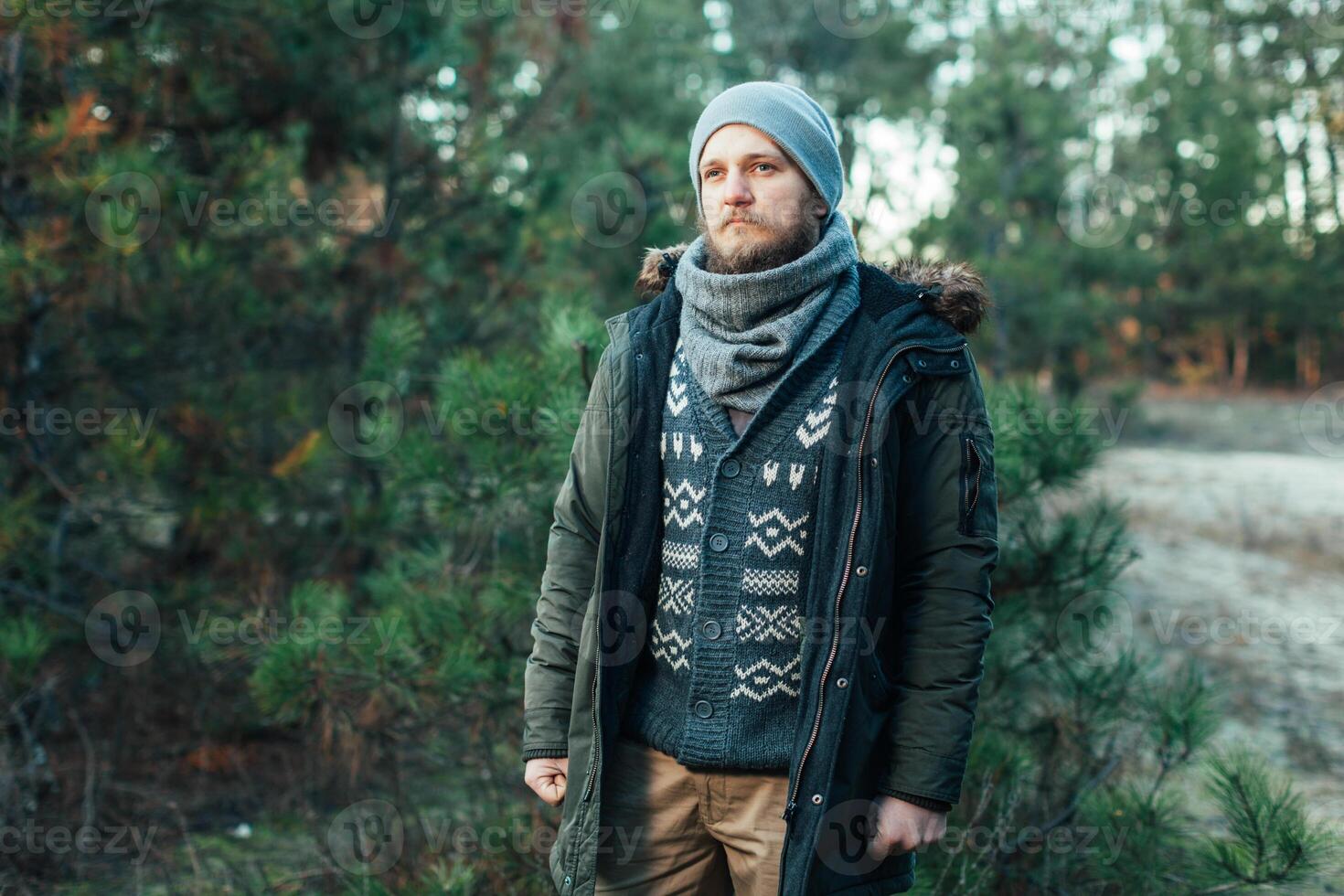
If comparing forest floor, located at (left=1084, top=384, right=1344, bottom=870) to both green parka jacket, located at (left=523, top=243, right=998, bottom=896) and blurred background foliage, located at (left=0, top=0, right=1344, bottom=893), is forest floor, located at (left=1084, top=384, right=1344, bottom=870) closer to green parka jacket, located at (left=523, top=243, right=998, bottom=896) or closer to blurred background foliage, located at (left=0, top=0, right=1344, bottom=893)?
blurred background foliage, located at (left=0, top=0, right=1344, bottom=893)

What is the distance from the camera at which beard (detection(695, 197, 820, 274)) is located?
1.68m

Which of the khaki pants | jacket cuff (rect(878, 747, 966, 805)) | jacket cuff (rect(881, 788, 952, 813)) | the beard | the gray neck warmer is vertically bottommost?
the khaki pants

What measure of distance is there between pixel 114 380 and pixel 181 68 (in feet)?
4.12

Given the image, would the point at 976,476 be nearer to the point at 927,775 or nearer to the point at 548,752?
the point at 927,775

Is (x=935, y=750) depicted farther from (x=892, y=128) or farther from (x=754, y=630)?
(x=892, y=128)

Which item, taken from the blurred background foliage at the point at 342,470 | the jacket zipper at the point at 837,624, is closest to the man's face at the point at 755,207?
the jacket zipper at the point at 837,624

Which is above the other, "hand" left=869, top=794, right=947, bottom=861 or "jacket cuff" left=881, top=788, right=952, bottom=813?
"jacket cuff" left=881, top=788, right=952, bottom=813

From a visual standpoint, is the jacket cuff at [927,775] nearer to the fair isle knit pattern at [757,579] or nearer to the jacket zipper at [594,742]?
the fair isle knit pattern at [757,579]

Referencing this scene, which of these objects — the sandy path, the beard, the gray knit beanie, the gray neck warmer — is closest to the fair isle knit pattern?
the gray neck warmer

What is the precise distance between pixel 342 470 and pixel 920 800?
323 cm

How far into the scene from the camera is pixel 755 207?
169cm

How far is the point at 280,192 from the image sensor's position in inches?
155

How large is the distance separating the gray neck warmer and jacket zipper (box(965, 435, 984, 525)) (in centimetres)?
30

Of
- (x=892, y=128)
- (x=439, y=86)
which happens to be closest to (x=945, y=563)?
(x=439, y=86)
